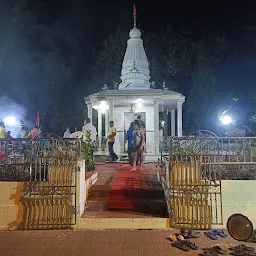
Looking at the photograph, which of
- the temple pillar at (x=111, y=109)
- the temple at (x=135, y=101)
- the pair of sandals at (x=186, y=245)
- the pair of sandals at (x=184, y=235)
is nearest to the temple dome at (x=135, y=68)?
the temple at (x=135, y=101)

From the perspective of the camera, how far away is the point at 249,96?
29.2 m

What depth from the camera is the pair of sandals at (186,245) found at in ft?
17.0

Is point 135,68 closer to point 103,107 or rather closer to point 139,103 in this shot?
point 139,103

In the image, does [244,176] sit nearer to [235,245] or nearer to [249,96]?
[235,245]

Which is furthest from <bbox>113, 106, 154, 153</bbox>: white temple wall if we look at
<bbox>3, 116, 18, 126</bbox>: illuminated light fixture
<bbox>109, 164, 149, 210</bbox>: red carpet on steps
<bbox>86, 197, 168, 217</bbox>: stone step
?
<bbox>3, 116, 18, 126</bbox>: illuminated light fixture

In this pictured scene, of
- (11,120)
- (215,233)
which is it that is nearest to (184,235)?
(215,233)

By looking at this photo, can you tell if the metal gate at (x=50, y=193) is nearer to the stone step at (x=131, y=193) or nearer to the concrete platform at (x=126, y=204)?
the concrete platform at (x=126, y=204)

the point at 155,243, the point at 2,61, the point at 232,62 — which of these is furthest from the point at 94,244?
the point at 2,61

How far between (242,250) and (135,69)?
13.6 metres

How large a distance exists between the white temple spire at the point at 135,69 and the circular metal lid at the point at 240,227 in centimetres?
1220

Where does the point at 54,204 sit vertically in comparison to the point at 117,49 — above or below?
below

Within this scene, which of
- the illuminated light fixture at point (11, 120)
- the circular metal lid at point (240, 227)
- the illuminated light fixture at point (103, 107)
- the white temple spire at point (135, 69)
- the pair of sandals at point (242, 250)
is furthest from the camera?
the illuminated light fixture at point (11, 120)

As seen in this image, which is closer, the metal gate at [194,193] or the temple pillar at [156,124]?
the metal gate at [194,193]

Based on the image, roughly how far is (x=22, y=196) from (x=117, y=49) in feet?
87.2
